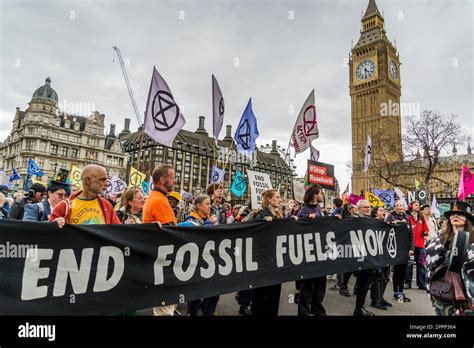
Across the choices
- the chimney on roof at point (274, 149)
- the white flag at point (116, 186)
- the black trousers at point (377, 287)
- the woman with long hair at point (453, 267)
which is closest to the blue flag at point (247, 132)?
the black trousers at point (377, 287)

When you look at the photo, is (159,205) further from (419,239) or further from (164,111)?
(419,239)

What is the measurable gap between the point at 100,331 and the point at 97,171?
1.58 meters

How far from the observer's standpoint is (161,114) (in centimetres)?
555

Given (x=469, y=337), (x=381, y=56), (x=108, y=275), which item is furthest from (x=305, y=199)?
(x=381, y=56)

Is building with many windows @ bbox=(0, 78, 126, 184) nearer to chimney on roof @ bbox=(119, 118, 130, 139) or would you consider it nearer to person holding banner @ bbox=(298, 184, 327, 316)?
chimney on roof @ bbox=(119, 118, 130, 139)

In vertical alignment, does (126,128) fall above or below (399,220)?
above

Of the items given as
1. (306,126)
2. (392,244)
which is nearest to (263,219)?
(392,244)

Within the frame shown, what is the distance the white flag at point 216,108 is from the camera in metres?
8.14

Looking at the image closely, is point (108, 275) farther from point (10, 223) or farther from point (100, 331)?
point (10, 223)

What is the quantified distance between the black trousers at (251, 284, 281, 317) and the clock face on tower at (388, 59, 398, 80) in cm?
8757

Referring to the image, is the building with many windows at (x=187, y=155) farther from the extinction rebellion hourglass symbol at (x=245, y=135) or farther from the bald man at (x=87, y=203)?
the bald man at (x=87, y=203)

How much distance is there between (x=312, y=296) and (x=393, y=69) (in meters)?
90.7

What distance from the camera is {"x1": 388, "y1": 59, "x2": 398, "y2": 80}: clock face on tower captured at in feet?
255

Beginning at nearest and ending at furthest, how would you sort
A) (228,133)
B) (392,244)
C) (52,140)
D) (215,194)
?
(392,244) → (215,194) → (52,140) → (228,133)
